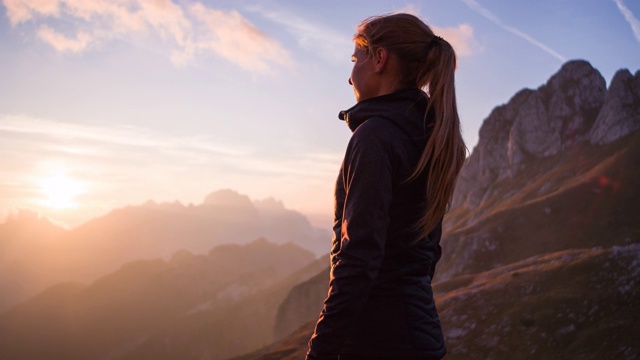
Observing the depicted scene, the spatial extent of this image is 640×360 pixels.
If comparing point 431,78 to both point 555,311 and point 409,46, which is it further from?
point 555,311

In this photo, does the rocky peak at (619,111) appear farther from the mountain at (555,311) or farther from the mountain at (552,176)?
the mountain at (555,311)

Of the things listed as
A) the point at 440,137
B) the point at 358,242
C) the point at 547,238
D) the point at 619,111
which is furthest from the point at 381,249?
the point at 619,111

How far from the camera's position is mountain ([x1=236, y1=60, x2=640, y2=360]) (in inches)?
1107

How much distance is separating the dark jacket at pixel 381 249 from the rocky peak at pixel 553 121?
10784cm

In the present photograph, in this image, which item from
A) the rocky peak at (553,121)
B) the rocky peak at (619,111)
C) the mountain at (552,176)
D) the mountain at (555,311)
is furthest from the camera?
the rocky peak at (553,121)

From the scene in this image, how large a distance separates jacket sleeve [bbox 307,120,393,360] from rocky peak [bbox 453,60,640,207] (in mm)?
108284

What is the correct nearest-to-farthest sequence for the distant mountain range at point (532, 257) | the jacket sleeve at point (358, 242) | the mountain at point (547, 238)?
the jacket sleeve at point (358, 242) < the mountain at point (547, 238) < the distant mountain range at point (532, 257)

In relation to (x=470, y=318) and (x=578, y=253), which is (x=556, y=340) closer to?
(x=470, y=318)

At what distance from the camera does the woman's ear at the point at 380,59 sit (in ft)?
13.6

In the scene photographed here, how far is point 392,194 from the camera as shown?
3773mm

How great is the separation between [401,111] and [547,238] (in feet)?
238

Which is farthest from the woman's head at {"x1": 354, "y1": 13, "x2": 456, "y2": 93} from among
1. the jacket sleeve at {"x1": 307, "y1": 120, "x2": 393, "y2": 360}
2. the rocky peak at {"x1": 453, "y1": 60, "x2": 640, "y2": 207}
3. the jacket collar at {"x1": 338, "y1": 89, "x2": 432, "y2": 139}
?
the rocky peak at {"x1": 453, "y1": 60, "x2": 640, "y2": 207}

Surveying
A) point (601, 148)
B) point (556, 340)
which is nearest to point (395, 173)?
point (556, 340)

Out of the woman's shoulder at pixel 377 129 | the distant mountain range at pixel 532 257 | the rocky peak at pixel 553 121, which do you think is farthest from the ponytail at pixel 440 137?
the rocky peak at pixel 553 121
